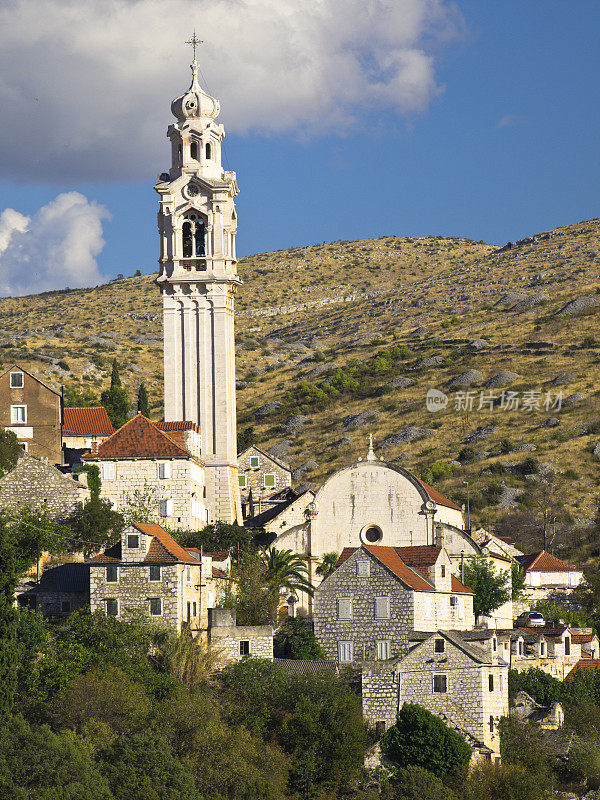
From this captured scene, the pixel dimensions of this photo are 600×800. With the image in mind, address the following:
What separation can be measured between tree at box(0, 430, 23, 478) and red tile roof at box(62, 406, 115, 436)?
10183 mm

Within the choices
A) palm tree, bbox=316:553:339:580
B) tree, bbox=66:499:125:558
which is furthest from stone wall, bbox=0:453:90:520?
palm tree, bbox=316:553:339:580

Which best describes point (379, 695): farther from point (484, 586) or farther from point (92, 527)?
point (92, 527)

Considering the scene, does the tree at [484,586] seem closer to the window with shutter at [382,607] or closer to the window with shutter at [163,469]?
the window with shutter at [382,607]

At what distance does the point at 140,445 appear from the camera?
75.4 m

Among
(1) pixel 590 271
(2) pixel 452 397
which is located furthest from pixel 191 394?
(1) pixel 590 271

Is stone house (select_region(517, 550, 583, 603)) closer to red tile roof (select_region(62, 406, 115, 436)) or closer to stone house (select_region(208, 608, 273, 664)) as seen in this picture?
stone house (select_region(208, 608, 273, 664))

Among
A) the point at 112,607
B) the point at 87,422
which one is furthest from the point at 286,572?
the point at 87,422

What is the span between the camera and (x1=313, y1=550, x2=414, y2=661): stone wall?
64.2 m

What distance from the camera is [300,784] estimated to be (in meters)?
58.4

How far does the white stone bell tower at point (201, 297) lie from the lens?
86.4m

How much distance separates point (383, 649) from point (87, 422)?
2922cm

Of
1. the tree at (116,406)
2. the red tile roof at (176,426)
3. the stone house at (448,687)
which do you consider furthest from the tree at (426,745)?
the tree at (116,406)

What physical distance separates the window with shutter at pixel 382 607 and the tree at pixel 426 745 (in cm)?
555

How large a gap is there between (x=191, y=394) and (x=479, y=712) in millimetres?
32622
